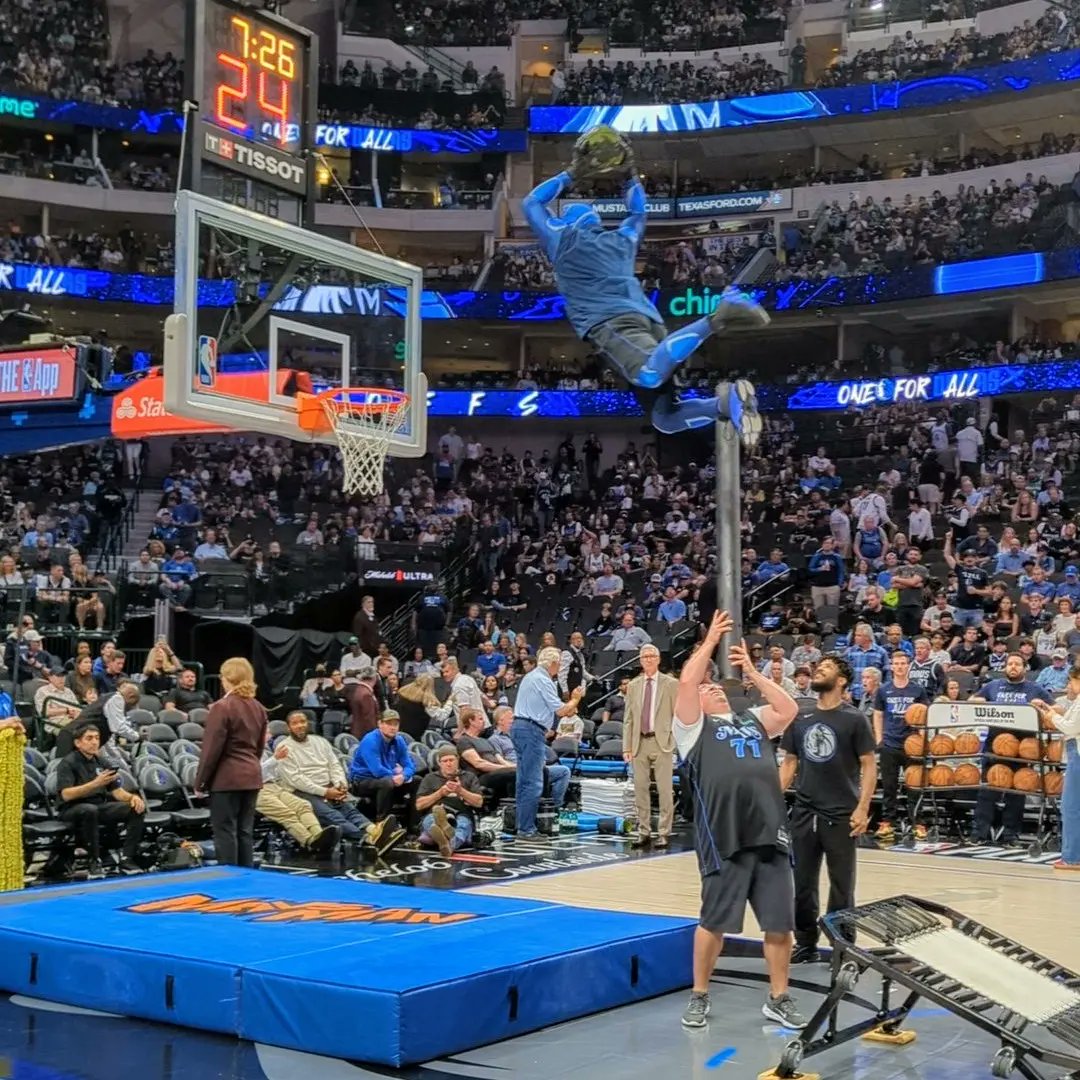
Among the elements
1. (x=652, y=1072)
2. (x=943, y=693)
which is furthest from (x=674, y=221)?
(x=652, y=1072)

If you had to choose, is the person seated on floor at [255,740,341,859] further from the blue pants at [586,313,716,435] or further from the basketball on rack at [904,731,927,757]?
the basketball on rack at [904,731,927,757]

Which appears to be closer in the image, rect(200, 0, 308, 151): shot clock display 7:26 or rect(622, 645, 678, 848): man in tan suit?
rect(200, 0, 308, 151): shot clock display 7:26

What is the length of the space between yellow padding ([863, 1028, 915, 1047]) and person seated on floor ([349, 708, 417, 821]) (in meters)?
6.43

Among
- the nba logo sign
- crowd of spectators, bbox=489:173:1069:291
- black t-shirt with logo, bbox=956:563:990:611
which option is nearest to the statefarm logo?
the nba logo sign

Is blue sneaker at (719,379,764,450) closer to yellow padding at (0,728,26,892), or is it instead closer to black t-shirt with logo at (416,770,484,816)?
black t-shirt with logo at (416,770,484,816)

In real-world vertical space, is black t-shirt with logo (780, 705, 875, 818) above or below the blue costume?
below

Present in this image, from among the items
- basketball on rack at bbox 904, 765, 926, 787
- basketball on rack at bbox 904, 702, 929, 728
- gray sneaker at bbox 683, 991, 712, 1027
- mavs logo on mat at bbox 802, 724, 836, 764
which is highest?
mavs logo on mat at bbox 802, 724, 836, 764

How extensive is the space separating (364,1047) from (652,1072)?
1181 mm

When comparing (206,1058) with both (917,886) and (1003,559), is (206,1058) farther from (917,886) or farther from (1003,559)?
(1003,559)

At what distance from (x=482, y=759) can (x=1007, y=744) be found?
4828 millimetres

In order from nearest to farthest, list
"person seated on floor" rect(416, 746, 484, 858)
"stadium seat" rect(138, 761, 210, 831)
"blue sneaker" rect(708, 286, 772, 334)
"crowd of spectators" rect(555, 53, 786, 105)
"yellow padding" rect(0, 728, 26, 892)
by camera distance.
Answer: "yellow padding" rect(0, 728, 26, 892) → "blue sneaker" rect(708, 286, 772, 334) → "stadium seat" rect(138, 761, 210, 831) → "person seated on floor" rect(416, 746, 484, 858) → "crowd of spectators" rect(555, 53, 786, 105)

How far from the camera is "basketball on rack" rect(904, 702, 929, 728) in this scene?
42.8ft

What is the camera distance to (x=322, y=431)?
1025cm

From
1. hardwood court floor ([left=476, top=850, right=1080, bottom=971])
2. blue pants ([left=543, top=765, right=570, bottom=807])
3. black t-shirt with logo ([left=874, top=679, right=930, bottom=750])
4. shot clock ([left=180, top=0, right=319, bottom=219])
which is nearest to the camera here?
hardwood court floor ([left=476, top=850, right=1080, bottom=971])
